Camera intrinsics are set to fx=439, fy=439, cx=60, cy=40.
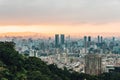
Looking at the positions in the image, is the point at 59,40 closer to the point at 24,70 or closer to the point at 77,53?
the point at 77,53

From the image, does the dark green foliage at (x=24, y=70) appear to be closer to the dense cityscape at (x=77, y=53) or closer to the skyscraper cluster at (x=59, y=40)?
the dense cityscape at (x=77, y=53)

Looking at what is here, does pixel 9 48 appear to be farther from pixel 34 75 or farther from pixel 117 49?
pixel 117 49

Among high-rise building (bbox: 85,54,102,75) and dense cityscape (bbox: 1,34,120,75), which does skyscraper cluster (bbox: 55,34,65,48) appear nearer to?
dense cityscape (bbox: 1,34,120,75)

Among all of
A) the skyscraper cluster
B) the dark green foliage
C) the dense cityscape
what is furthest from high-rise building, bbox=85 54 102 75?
the skyscraper cluster

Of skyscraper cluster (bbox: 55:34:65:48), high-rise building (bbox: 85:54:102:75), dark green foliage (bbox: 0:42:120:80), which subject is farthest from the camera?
skyscraper cluster (bbox: 55:34:65:48)

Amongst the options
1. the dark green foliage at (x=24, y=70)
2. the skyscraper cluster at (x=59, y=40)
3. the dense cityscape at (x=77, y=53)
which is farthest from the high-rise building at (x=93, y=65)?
the skyscraper cluster at (x=59, y=40)
